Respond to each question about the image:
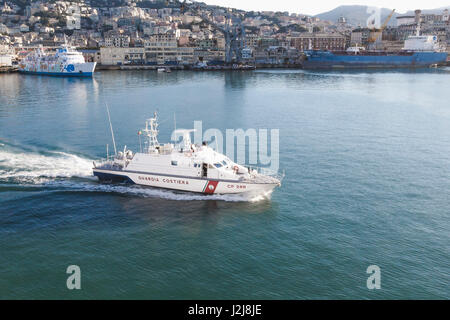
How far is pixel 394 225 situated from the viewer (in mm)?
19500

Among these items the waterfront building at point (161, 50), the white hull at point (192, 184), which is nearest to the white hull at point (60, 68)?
the waterfront building at point (161, 50)

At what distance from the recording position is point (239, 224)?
19562mm

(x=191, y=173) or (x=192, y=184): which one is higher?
(x=191, y=173)

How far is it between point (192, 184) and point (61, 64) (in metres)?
93.4

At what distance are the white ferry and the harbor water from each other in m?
63.3

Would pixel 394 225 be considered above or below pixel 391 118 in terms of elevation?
below

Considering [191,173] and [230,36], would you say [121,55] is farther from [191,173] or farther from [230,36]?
[191,173]

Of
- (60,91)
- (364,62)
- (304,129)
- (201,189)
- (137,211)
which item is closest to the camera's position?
(137,211)

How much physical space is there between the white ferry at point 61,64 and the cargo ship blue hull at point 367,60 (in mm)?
77282

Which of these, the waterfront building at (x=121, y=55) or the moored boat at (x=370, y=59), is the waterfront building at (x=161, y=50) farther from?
the moored boat at (x=370, y=59)

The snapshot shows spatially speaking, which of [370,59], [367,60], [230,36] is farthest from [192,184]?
[370,59]
